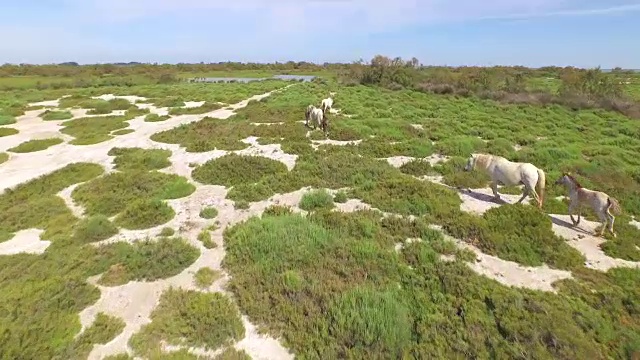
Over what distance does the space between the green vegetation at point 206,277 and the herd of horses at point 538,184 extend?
1020 cm

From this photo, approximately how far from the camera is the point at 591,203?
11336 millimetres

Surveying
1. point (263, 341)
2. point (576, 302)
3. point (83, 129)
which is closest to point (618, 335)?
point (576, 302)

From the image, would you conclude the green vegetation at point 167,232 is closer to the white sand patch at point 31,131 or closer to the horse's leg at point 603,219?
the horse's leg at point 603,219

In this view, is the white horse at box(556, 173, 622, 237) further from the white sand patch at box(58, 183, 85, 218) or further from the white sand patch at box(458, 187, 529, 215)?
the white sand patch at box(58, 183, 85, 218)

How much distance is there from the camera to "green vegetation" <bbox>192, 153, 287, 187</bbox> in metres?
16.3

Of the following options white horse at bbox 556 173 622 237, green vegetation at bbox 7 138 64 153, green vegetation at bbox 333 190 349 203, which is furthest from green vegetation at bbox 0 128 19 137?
white horse at bbox 556 173 622 237

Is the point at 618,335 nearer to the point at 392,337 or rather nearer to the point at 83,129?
the point at 392,337

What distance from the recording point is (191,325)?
25.1 ft

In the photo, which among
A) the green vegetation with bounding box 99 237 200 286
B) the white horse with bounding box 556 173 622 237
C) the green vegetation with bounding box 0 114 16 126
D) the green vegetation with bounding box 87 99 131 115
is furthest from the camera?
the green vegetation with bounding box 87 99 131 115

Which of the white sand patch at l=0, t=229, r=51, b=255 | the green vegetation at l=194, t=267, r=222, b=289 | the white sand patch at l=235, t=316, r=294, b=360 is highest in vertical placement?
the green vegetation at l=194, t=267, r=222, b=289

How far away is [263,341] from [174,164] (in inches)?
551

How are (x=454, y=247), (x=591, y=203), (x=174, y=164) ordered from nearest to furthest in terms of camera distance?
(x=454, y=247) → (x=591, y=203) → (x=174, y=164)

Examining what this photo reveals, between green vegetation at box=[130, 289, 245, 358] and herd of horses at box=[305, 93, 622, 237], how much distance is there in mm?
10308

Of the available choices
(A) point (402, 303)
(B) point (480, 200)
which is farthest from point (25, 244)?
(B) point (480, 200)
